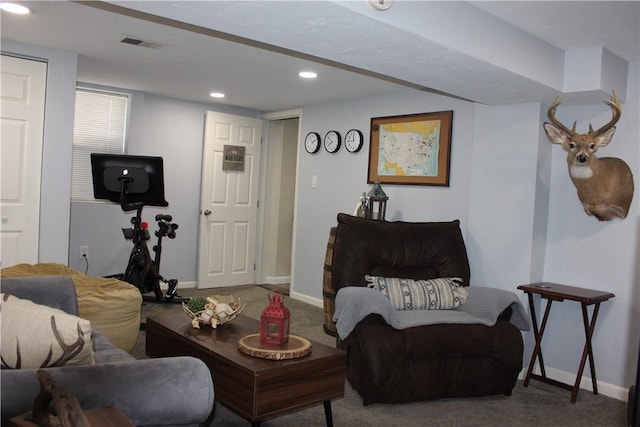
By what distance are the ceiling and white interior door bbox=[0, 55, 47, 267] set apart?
0.26 m

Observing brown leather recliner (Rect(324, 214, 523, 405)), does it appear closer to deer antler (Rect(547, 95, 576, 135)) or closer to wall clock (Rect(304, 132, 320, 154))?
deer antler (Rect(547, 95, 576, 135))

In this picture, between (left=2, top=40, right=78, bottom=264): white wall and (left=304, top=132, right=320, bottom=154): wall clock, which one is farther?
(left=304, top=132, right=320, bottom=154): wall clock

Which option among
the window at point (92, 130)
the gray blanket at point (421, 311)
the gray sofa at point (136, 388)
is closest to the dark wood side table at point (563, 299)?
the gray blanket at point (421, 311)

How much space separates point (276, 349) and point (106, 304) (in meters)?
1.35

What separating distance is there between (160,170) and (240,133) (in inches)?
62.7

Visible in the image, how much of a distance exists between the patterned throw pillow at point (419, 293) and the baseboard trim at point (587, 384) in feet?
2.78

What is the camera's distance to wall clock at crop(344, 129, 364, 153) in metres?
5.13

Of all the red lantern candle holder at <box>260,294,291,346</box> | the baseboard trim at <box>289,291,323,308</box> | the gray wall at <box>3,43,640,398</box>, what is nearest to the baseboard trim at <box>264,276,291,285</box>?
the baseboard trim at <box>289,291,323,308</box>

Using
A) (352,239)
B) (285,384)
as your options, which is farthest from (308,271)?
(285,384)

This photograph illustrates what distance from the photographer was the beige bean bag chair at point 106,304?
3.18m

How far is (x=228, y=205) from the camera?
243 inches

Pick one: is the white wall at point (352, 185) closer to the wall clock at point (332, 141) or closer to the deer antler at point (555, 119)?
the wall clock at point (332, 141)

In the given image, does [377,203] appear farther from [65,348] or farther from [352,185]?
[65,348]

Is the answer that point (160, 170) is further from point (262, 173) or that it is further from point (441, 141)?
point (441, 141)
